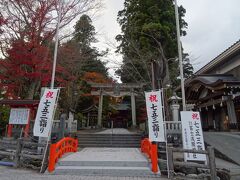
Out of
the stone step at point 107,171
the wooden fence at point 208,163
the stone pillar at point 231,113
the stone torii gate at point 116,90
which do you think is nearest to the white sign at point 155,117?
the wooden fence at point 208,163

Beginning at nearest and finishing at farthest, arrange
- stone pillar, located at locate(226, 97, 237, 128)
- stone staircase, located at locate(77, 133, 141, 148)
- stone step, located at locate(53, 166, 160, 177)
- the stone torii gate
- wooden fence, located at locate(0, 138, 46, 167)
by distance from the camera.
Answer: stone step, located at locate(53, 166, 160, 177)
wooden fence, located at locate(0, 138, 46, 167)
stone staircase, located at locate(77, 133, 141, 148)
stone pillar, located at locate(226, 97, 237, 128)
the stone torii gate

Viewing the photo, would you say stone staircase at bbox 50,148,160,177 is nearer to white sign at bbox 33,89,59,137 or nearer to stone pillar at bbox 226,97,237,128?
white sign at bbox 33,89,59,137

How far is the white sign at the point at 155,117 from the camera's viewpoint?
258 inches

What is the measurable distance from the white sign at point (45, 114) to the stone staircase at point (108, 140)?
5.39 metres

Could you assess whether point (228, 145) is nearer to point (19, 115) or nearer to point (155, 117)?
point (155, 117)

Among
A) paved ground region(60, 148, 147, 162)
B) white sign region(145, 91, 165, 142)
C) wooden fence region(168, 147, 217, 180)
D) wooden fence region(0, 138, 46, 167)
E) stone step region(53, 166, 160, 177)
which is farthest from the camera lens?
paved ground region(60, 148, 147, 162)

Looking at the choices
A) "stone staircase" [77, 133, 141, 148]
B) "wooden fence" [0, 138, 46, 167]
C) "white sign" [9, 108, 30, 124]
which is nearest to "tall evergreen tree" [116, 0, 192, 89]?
"stone staircase" [77, 133, 141, 148]

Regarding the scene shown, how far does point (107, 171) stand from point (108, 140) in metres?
6.55

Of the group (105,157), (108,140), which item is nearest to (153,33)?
(108,140)

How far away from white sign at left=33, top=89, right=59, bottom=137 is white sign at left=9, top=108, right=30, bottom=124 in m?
2.64

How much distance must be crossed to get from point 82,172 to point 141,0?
1210 cm

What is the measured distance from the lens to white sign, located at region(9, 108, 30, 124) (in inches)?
372

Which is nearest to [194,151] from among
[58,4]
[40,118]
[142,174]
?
[142,174]

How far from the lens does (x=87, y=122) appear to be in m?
28.6
